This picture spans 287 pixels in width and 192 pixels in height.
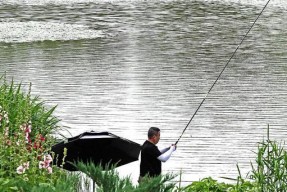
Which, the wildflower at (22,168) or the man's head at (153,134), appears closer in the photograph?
the wildflower at (22,168)

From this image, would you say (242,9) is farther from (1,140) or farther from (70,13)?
(1,140)

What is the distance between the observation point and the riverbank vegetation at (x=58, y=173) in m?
3.51

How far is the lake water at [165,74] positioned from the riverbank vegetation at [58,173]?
6.29 ft

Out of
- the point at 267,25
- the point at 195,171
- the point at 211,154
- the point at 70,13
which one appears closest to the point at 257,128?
the point at 211,154

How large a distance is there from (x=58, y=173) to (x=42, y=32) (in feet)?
63.3

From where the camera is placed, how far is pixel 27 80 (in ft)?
58.1

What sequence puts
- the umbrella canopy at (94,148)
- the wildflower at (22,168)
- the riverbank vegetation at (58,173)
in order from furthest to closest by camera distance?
the umbrella canopy at (94,148), the wildflower at (22,168), the riverbank vegetation at (58,173)

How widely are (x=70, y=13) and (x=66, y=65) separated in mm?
13490

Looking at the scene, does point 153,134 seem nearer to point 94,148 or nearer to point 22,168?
point 94,148

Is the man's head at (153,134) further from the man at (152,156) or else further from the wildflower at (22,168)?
the wildflower at (22,168)

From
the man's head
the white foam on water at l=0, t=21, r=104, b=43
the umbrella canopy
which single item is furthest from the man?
the white foam on water at l=0, t=21, r=104, b=43

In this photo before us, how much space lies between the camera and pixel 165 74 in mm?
18609

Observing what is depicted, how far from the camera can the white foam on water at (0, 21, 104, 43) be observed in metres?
25.2

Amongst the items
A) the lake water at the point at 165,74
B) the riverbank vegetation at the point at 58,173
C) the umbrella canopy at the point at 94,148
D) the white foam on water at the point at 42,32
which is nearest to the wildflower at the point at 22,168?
the riverbank vegetation at the point at 58,173
